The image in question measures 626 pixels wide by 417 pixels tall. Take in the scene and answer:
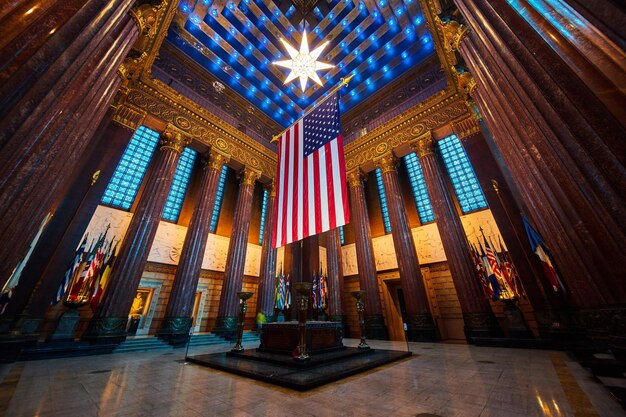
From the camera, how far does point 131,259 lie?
7.23 m

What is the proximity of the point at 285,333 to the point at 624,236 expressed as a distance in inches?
213

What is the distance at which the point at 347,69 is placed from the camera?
12469 mm

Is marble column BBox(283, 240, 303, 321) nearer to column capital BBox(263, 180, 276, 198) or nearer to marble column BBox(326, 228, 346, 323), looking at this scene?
marble column BBox(326, 228, 346, 323)

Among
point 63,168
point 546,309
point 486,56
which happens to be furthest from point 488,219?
point 63,168

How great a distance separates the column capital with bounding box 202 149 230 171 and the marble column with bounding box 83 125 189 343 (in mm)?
1542

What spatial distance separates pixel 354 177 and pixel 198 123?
8.59m

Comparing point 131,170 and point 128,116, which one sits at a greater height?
point 128,116

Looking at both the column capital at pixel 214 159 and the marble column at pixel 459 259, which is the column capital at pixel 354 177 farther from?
the column capital at pixel 214 159

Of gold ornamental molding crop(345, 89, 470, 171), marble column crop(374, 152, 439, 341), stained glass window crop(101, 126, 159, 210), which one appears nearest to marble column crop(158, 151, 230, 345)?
stained glass window crop(101, 126, 159, 210)

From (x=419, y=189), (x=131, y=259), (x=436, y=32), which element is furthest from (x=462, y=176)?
(x=131, y=259)

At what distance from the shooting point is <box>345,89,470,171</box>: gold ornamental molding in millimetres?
10102

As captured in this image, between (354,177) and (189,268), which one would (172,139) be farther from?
(354,177)

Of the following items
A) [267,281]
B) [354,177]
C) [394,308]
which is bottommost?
[394,308]

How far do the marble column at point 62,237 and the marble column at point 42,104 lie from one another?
416 centimetres
